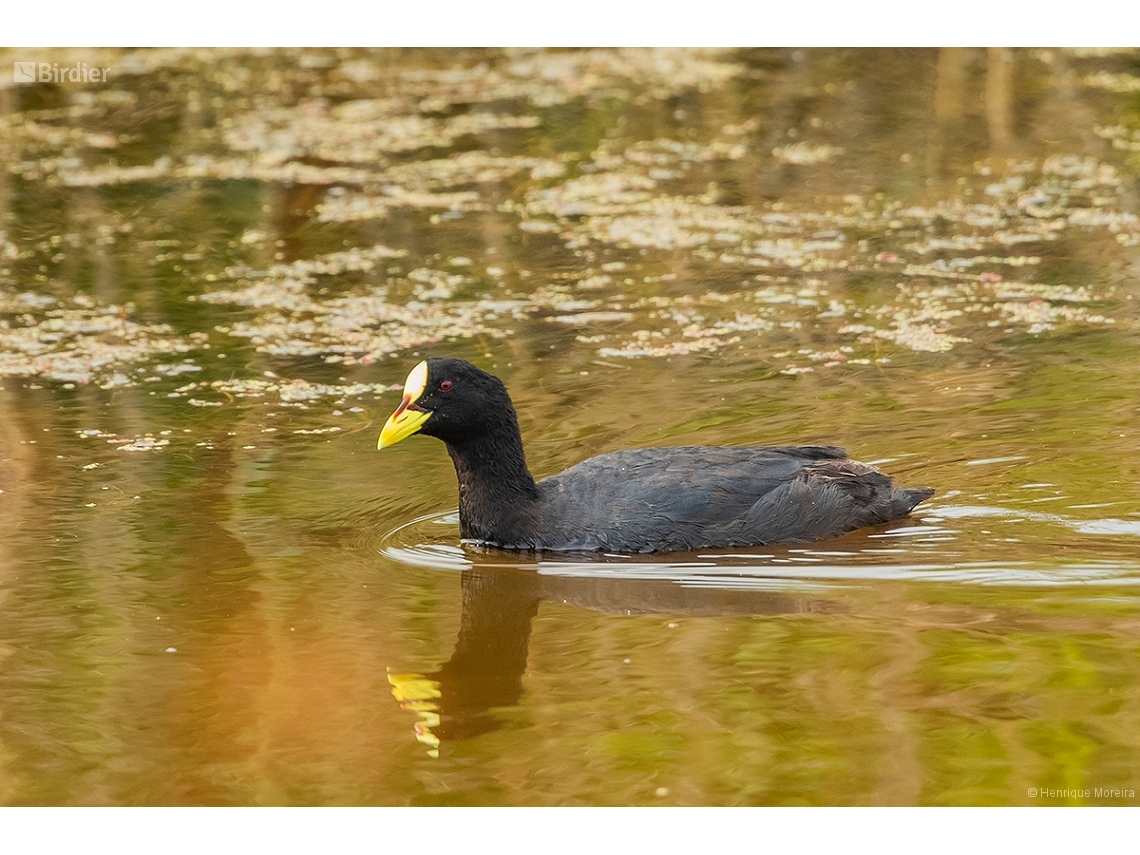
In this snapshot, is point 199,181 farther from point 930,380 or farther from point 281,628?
point 281,628

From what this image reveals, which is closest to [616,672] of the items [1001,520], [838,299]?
[1001,520]

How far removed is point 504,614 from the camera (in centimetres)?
632

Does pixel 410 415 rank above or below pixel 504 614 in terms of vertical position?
above

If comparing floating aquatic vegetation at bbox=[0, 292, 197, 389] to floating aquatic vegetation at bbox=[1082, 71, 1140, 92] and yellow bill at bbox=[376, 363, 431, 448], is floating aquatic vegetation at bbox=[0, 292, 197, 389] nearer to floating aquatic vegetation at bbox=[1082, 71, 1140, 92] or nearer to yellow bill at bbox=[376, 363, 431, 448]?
yellow bill at bbox=[376, 363, 431, 448]

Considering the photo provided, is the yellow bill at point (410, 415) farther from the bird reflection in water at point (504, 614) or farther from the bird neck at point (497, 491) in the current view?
the bird reflection in water at point (504, 614)

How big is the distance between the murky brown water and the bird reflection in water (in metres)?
0.02

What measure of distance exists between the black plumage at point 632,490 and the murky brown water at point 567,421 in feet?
0.47

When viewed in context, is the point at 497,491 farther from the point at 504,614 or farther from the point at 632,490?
the point at 504,614

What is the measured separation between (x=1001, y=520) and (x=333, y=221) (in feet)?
22.2

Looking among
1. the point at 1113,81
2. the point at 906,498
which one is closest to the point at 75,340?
the point at 906,498

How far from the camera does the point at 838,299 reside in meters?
10.4

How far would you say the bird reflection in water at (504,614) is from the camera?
5383mm

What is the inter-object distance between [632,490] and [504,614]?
0.98 m

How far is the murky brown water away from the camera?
16.9ft
